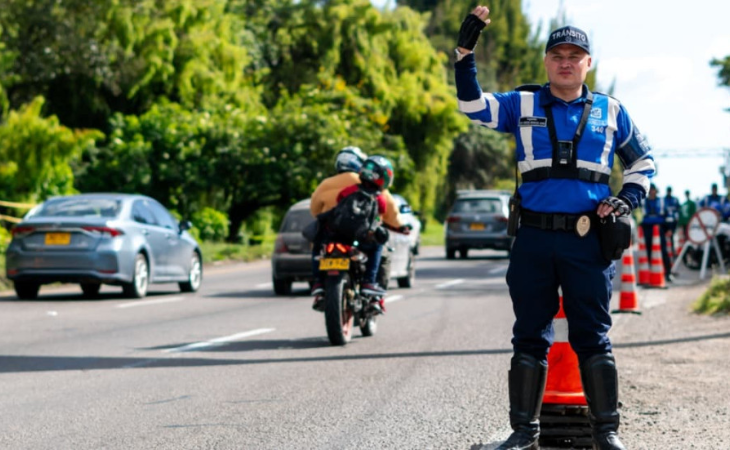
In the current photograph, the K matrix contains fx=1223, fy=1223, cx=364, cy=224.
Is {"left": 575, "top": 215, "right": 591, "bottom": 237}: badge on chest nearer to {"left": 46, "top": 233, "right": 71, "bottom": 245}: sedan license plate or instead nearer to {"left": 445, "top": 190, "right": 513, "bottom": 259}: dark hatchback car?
{"left": 46, "top": 233, "right": 71, "bottom": 245}: sedan license plate

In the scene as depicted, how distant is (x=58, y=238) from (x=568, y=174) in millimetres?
12136

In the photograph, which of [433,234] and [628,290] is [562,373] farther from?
[433,234]

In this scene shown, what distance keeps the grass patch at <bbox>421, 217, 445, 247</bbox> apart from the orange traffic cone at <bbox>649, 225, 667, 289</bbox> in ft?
91.1

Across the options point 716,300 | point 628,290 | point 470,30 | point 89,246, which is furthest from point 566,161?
point 89,246

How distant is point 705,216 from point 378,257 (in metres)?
12.8

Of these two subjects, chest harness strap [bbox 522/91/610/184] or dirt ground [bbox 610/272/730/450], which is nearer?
chest harness strap [bbox 522/91/610/184]

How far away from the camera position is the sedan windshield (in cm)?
1716

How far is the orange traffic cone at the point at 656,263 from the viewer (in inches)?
766

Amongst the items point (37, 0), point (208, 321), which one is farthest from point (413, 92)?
point (208, 321)

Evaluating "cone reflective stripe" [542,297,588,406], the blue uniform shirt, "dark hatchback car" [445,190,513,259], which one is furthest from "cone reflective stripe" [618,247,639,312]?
"dark hatchback car" [445,190,513,259]

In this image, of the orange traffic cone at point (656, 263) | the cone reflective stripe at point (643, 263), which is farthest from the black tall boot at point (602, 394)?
the cone reflective stripe at point (643, 263)

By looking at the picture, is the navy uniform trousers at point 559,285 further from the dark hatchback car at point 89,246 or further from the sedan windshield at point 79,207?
the sedan windshield at point 79,207

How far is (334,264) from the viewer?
1086 cm

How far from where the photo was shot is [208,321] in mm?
13891
